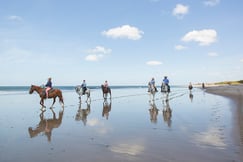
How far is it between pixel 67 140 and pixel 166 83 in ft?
59.9

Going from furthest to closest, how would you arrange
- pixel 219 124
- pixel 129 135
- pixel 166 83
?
pixel 166 83 < pixel 219 124 < pixel 129 135

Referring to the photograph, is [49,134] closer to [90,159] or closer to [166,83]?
[90,159]

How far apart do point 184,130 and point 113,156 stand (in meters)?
4.17

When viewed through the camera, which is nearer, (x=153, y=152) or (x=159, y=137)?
(x=153, y=152)

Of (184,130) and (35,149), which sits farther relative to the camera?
(184,130)

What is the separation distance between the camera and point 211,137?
7809mm

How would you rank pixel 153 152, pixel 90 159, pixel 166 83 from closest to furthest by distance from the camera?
pixel 90 159
pixel 153 152
pixel 166 83

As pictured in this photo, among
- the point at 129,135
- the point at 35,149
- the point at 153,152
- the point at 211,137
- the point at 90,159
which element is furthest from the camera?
the point at 129,135

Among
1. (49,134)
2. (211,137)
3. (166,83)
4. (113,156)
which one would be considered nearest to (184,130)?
(211,137)

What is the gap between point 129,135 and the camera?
8.44m

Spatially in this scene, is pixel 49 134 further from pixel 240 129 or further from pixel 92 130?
pixel 240 129

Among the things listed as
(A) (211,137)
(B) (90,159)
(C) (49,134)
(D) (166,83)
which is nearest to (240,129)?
(A) (211,137)

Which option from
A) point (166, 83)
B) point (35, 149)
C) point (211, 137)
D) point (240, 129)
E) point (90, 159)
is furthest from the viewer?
point (166, 83)

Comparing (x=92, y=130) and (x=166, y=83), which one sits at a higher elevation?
(x=166, y=83)
